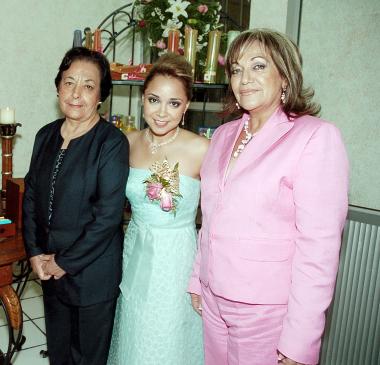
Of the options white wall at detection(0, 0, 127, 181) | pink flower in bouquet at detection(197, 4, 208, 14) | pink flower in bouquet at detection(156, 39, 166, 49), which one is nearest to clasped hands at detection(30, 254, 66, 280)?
pink flower in bouquet at detection(156, 39, 166, 49)

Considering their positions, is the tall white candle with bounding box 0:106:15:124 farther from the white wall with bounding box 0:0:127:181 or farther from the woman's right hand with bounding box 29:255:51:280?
the woman's right hand with bounding box 29:255:51:280

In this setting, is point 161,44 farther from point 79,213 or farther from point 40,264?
point 40,264

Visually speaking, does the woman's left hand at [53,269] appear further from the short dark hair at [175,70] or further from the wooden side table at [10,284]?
the short dark hair at [175,70]

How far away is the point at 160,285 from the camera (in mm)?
1805

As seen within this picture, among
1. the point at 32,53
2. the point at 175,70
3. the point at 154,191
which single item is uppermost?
the point at 32,53

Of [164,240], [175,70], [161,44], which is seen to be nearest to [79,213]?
[164,240]

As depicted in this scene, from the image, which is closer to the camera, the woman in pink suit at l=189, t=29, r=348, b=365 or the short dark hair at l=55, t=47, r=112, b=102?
the woman in pink suit at l=189, t=29, r=348, b=365

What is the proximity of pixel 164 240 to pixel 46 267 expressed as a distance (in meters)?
0.51

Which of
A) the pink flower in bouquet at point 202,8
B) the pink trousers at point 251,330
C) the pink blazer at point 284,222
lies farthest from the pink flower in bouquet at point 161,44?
the pink trousers at point 251,330

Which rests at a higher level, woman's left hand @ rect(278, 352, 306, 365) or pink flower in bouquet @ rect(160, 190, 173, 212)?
pink flower in bouquet @ rect(160, 190, 173, 212)

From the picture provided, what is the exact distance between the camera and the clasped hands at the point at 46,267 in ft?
5.81

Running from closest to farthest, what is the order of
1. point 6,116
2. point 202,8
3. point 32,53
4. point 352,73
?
point 352,73, point 202,8, point 6,116, point 32,53

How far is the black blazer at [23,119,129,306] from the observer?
174 centimetres

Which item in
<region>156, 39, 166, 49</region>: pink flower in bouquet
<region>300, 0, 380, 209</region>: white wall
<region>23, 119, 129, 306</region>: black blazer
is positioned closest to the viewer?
<region>23, 119, 129, 306</region>: black blazer
